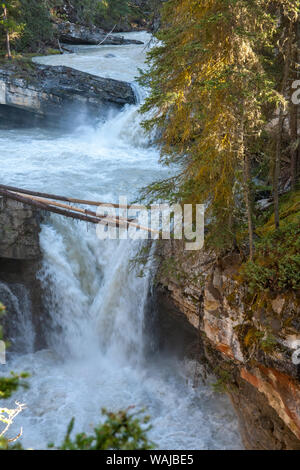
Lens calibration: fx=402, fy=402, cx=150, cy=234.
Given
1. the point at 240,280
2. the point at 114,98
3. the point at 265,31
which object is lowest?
the point at 240,280

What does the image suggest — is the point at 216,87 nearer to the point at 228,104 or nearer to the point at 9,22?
the point at 228,104

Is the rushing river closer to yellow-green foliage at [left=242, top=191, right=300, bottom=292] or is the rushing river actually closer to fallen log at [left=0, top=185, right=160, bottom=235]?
fallen log at [left=0, top=185, right=160, bottom=235]

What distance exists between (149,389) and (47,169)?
9.15 meters

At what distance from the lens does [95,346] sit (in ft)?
36.4

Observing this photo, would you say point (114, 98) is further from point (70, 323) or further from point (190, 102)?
point (190, 102)

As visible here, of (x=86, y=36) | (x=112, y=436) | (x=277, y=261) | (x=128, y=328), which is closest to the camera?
(x=112, y=436)

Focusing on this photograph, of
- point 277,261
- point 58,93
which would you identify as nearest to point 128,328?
point 277,261

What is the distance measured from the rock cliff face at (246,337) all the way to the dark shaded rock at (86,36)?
27.1m

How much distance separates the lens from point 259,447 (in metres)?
7.40

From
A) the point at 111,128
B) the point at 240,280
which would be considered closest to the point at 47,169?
the point at 111,128

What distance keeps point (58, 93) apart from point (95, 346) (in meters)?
14.5

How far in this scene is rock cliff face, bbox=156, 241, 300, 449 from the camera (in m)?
6.26

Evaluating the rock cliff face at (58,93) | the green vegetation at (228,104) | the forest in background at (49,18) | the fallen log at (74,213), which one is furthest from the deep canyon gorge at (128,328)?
the forest in background at (49,18)

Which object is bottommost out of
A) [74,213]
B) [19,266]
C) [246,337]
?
[246,337]
